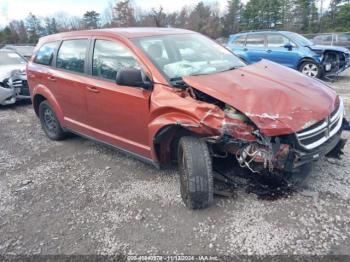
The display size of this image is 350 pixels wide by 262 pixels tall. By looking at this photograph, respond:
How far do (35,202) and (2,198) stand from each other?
17.9 inches

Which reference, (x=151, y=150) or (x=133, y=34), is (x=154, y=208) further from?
(x=133, y=34)

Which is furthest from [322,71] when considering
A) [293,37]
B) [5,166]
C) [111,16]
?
[111,16]

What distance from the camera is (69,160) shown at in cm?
438

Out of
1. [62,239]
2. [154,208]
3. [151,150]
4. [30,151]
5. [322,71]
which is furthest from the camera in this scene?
[322,71]

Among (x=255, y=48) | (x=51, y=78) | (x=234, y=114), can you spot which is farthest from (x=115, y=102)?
(x=255, y=48)

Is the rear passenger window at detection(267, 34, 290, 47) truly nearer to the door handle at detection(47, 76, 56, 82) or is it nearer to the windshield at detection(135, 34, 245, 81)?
the windshield at detection(135, 34, 245, 81)

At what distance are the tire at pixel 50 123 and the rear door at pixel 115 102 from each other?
1.18m

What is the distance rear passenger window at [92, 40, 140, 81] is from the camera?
3.44 m

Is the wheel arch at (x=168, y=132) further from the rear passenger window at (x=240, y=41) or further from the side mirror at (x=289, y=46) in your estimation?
the rear passenger window at (x=240, y=41)

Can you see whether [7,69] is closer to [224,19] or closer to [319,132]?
[319,132]

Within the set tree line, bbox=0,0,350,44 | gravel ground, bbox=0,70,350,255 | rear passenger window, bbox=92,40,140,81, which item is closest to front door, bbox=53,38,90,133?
rear passenger window, bbox=92,40,140,81

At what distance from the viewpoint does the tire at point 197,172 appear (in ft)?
9.14

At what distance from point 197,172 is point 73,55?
2584 mm

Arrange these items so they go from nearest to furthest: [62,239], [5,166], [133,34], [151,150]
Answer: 1. [62,239]
2. [151,150]
3. [133,34]
4. [5,166]
